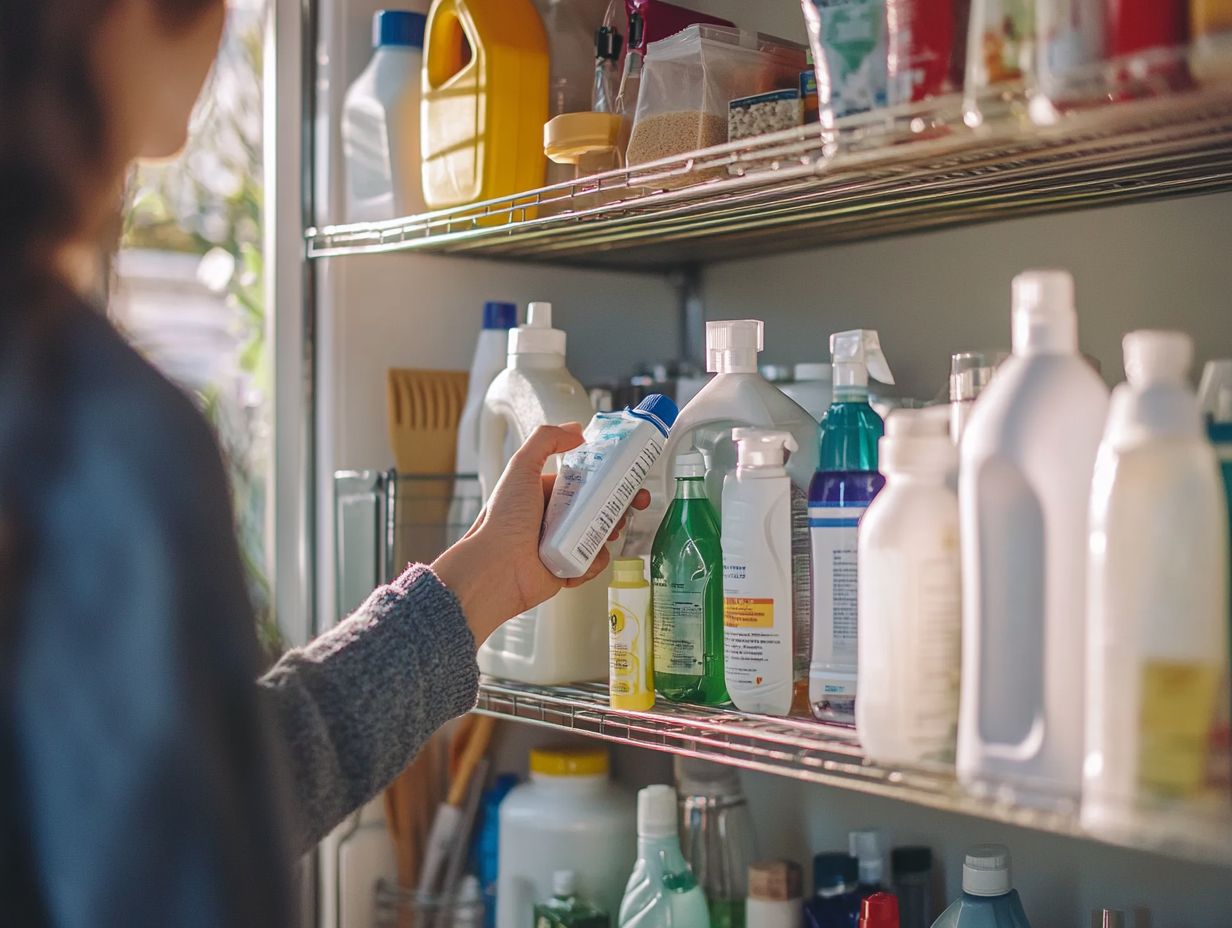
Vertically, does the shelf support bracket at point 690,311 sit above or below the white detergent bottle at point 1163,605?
above

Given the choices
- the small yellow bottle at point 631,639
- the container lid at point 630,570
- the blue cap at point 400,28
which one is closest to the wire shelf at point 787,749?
the small yellow bottle at point 631,639

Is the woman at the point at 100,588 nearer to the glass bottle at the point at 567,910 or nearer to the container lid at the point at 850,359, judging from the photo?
the container lid at the point at 850,359

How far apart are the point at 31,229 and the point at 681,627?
2.19ft

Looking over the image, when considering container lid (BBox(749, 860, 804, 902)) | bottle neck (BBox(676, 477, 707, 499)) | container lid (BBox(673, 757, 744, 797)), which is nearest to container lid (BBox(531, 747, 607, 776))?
container lid (BBox(673, 757, 744, 797))

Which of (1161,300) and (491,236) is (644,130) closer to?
(491,236)

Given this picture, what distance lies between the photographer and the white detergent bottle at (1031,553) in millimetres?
819

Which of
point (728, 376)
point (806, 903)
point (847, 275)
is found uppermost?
point (847, 275)

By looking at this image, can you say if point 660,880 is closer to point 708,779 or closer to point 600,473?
point 708,779

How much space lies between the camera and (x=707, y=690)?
46.4 inches

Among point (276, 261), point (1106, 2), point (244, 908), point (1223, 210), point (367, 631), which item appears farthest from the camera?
point (276, 261)

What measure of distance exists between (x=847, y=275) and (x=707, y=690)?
0.58 m

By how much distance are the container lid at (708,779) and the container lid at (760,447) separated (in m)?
0.51

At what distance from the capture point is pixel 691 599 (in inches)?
46.4

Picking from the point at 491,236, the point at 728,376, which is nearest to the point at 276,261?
the point at 491,236
